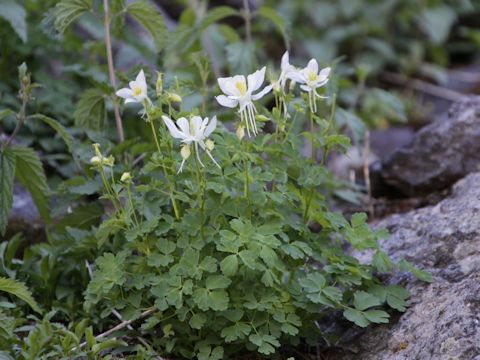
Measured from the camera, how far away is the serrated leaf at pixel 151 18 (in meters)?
2.82

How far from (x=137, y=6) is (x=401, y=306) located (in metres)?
1.45

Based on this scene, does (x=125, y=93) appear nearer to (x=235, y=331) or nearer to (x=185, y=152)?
(x=185, y=152)

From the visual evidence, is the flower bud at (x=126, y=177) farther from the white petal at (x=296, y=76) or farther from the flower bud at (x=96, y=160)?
the white petal at (x=296, y=76)

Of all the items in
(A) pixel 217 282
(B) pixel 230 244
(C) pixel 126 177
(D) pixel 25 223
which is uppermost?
(C) pixel 126 177

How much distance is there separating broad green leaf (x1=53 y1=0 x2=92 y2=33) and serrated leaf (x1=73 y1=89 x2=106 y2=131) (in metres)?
0.26

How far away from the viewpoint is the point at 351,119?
3248mm

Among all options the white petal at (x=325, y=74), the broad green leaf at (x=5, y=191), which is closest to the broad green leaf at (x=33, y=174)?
the broad green leaf at (x=5, y=191)

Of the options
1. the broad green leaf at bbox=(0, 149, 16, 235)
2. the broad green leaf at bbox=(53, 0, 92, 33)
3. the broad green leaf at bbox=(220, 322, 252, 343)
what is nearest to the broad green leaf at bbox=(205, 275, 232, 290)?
the broad green leaf at bbox=(220, 322, 252, 343)

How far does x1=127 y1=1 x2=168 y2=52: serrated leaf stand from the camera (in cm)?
282

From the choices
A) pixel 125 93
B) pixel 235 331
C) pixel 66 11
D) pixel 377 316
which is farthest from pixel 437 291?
pixel 66 11

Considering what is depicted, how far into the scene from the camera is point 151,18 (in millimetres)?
2893

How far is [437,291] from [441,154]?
1156mm

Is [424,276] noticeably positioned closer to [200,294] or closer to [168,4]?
[200,294]

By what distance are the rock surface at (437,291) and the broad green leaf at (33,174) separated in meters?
1.17
